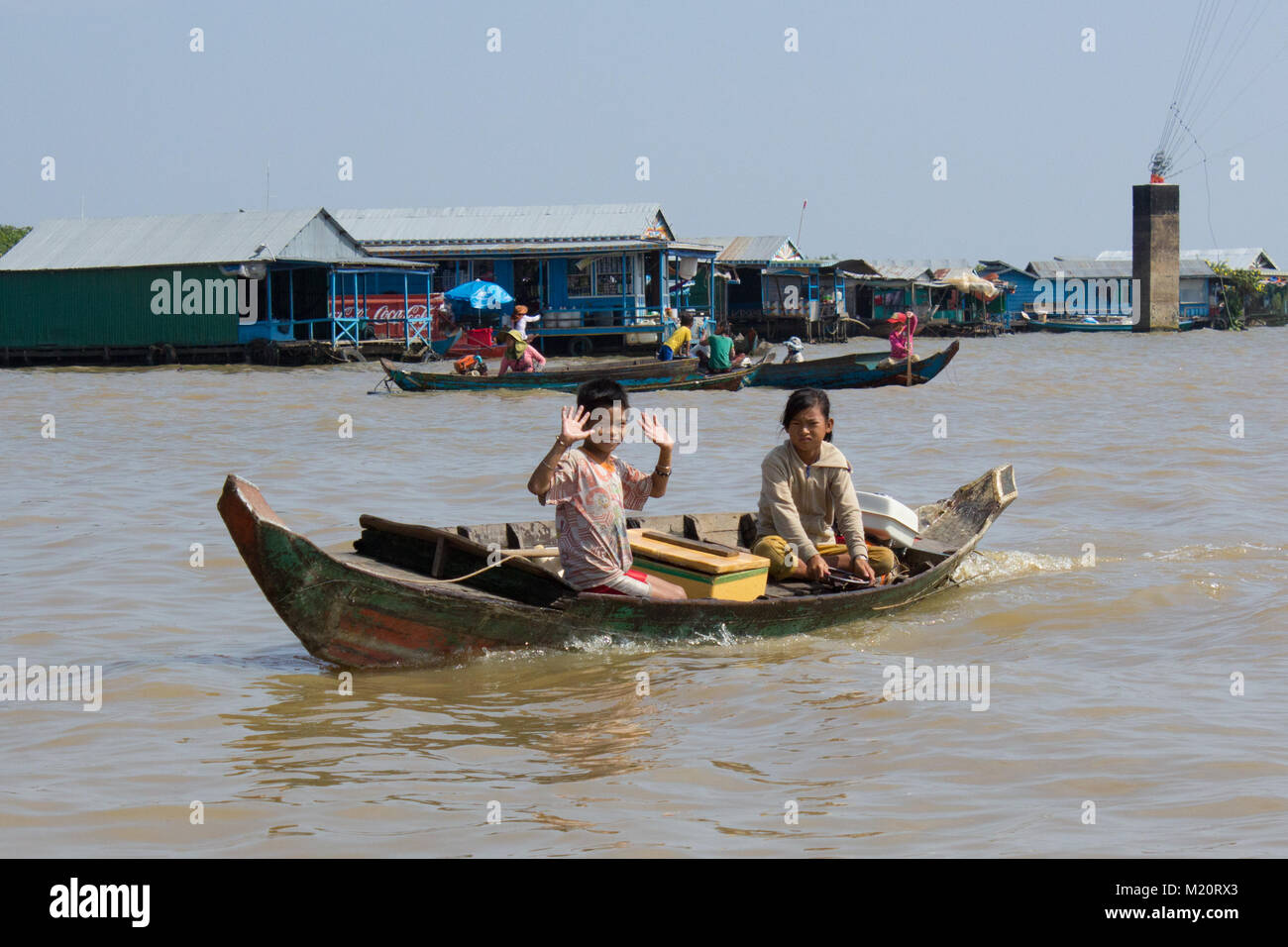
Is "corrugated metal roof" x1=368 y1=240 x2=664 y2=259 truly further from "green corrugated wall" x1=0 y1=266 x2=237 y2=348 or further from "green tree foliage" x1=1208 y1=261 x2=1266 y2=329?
"green tree foliage" x1=1208 y1=261 x2=1266 y2=329

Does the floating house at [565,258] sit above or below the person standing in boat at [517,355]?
above

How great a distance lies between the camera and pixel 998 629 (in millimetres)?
6980

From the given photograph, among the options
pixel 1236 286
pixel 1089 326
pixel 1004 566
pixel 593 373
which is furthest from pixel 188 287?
pixel 1236 286

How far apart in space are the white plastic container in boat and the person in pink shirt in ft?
46.1

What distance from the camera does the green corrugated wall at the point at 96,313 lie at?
2797 centimetres

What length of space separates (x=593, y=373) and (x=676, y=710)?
14153 millimetres

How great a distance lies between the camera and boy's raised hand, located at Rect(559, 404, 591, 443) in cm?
509

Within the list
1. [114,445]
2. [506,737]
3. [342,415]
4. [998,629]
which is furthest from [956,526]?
[342,415]

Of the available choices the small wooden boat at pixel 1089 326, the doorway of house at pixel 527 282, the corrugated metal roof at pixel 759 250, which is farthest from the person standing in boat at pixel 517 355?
the small wooden boat at pixel 1089 326

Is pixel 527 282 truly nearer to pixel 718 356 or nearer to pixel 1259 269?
pixel 718 356

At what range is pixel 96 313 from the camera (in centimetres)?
2872

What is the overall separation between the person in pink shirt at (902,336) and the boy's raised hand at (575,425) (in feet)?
54.3

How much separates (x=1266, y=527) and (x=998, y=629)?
356 cm

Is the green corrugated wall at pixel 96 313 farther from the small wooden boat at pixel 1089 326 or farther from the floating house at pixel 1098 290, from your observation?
the floating house at pixel 1098 290
